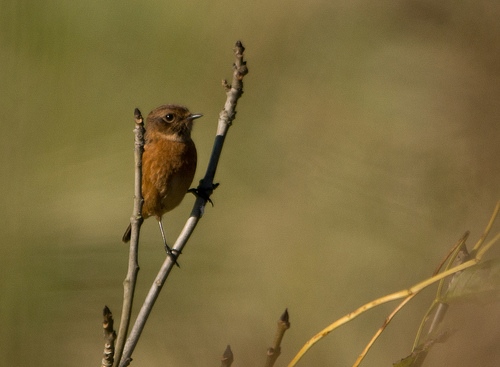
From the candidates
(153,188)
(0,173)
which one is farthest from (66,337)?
(153,188)

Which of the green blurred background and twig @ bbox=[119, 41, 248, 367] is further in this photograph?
the green blurred background

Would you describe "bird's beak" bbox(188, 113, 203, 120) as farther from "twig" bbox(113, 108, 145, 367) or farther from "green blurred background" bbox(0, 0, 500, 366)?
"twig" bbox(113, 108, 145, 367)

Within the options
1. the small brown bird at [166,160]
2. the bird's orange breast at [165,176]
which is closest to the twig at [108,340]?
the small brown bird at [166,160]

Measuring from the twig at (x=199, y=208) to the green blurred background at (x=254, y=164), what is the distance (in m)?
0.48

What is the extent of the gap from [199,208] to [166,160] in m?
1.85

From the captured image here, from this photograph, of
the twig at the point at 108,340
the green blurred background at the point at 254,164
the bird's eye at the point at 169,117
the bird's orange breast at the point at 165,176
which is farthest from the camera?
the bird's eye at the point at 169,117

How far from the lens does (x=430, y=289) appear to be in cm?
302

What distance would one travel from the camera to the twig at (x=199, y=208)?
1.37 m

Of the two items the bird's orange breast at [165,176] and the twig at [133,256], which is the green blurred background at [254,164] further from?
the twig at [133,256]

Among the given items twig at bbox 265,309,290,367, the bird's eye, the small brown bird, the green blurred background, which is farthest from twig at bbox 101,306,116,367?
the bird's eye

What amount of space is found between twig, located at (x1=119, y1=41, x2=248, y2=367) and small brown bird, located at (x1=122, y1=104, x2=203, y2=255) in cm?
151

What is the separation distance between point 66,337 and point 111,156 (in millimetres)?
691

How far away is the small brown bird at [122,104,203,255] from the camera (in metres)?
3.39

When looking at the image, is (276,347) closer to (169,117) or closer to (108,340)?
(108,340)
